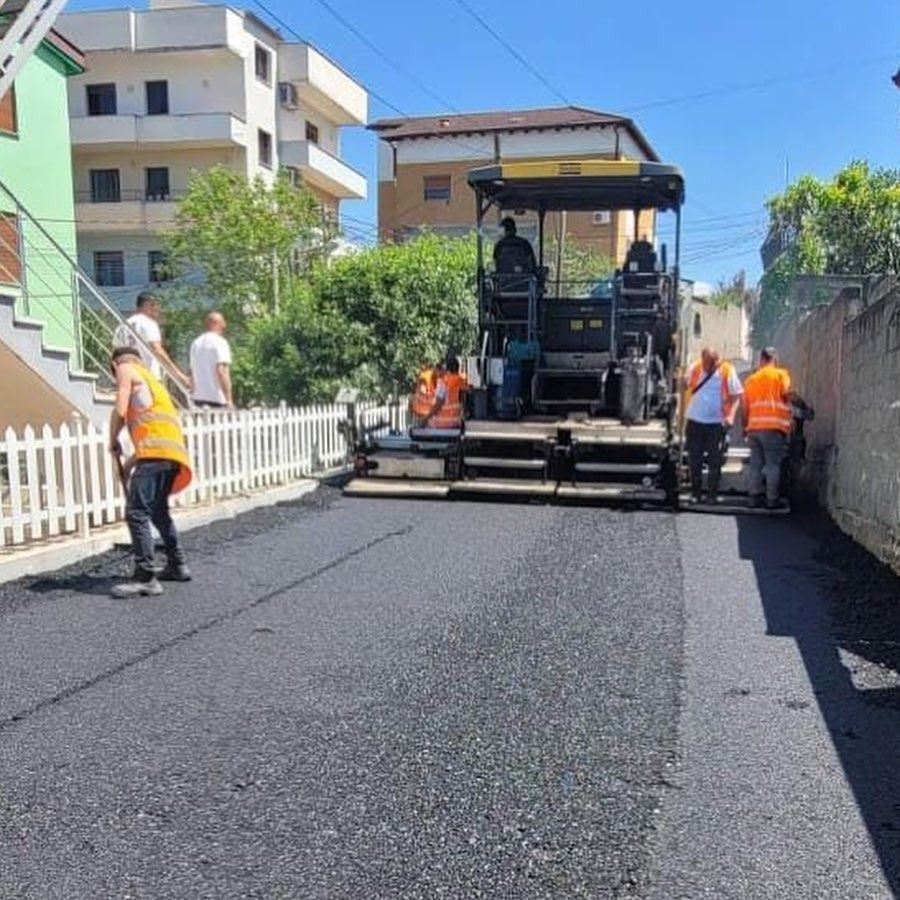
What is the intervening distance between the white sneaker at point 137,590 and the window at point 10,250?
5.15 metres

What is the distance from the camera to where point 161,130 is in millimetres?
31234

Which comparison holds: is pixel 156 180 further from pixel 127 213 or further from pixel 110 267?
pixel 110 267

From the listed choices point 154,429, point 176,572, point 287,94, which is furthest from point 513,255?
point 287,94

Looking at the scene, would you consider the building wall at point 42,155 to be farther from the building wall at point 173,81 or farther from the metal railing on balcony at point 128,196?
the building wall at point 173,81

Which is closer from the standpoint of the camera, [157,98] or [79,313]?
[79,313]

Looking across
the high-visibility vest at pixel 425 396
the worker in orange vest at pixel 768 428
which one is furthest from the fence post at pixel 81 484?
the worker in orange vest at pixel 768 428

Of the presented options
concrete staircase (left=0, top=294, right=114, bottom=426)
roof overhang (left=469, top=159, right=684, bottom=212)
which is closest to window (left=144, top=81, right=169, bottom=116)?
roof overhang (left=469, top=159, right=684, bottom=212)

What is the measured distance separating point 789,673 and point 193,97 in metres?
32.4

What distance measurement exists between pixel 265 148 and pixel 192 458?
90.9 ft

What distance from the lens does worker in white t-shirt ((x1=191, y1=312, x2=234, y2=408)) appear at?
392 inches

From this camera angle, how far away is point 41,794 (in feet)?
10.6

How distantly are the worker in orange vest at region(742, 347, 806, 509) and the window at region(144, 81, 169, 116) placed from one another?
28.2 metres

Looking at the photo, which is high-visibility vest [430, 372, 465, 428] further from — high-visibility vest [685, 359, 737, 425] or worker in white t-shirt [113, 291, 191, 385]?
worker in white t-shirt [113, 291, 191, 385]

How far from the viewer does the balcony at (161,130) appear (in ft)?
102
